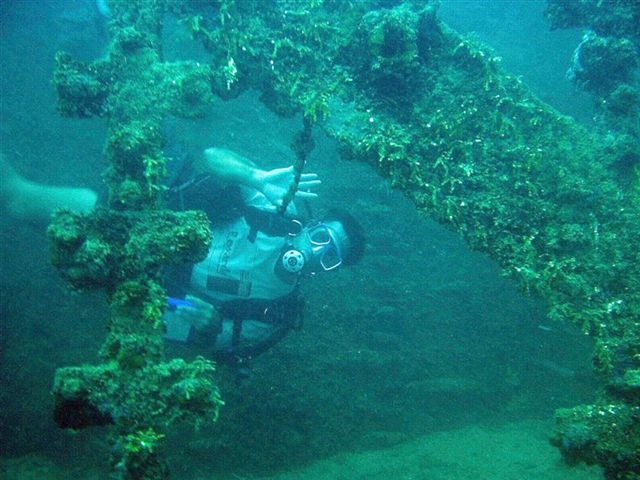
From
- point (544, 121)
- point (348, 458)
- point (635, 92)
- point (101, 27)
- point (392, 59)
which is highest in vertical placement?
point (101, 27)

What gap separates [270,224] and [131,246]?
2.02 meters

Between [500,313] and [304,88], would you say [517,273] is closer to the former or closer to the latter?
[304,88]

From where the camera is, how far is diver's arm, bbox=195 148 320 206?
179 inches

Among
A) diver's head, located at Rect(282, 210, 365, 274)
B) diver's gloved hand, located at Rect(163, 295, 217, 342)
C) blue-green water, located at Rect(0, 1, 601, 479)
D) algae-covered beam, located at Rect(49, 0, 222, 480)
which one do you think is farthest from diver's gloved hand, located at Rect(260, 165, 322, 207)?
blue-green water, located at Rect(0, 1, 601, 479)

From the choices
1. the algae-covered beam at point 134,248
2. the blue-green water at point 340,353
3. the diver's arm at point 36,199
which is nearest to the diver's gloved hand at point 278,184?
the algae-covered beam at point 134,248

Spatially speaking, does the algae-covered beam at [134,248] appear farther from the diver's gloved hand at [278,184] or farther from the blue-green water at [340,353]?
the blue-green water at [340,353]

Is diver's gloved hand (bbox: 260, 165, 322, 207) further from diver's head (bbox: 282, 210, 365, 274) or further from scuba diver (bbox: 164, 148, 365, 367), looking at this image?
diver's head (bbox: 282, 210, 365, 274)

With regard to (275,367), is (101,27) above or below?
above

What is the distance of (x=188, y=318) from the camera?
4523 millimetres

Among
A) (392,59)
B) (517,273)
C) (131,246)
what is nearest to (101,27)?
(392,59)

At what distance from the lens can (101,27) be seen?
721 cm

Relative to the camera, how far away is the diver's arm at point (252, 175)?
4.55m

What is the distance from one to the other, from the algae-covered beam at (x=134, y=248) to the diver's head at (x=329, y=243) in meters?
1.85

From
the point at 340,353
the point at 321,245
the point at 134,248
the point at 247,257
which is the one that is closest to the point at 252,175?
the point at 247,257
